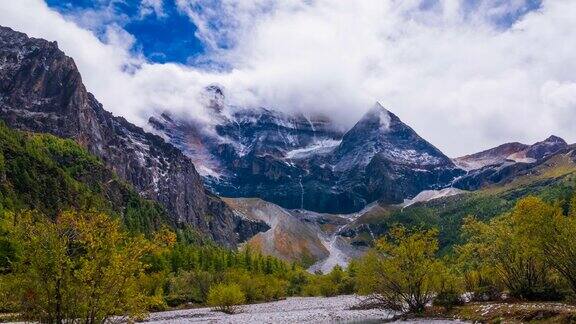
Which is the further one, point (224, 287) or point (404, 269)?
point (224, 287)

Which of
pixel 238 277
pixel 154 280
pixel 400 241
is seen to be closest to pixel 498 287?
pixel 400 241

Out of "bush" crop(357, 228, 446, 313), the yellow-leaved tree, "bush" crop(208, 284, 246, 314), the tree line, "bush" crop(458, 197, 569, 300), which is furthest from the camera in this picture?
"bush" crop(208, 284, 246, 314)

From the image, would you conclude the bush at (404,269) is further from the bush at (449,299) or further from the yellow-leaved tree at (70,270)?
the yellow-leaved tree at (70,270)

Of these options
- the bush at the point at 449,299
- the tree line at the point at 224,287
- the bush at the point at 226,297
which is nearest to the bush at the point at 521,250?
the tree line at the point at 224,287

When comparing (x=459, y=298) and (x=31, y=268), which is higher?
(x=31, y=268)

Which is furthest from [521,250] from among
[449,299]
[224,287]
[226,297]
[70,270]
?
[224,287]

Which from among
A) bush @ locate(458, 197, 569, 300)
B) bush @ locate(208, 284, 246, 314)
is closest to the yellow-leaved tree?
bush @ locate(458, 197, 569, 300)

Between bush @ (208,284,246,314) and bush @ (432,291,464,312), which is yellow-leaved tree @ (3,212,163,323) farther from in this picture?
bush @ (208,284,246,314)

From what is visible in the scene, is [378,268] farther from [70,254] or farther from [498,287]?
[70,254]

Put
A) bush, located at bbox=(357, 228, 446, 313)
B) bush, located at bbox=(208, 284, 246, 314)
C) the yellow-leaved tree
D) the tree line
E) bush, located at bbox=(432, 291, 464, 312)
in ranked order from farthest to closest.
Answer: bush, located at bbox=(208, 284, 246, 314)
bush, located at bbox=(432, 291, 464, 312)
bush, located at bbox=(357, 228, 446, 313)
the tree line
the yellow-leaved tree

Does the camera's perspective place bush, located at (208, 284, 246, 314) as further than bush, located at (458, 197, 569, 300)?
Yes

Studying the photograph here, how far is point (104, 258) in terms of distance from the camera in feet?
96.5

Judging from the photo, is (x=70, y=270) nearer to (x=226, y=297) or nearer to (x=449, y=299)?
(x=449, y=299)

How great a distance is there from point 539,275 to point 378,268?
20000mm
